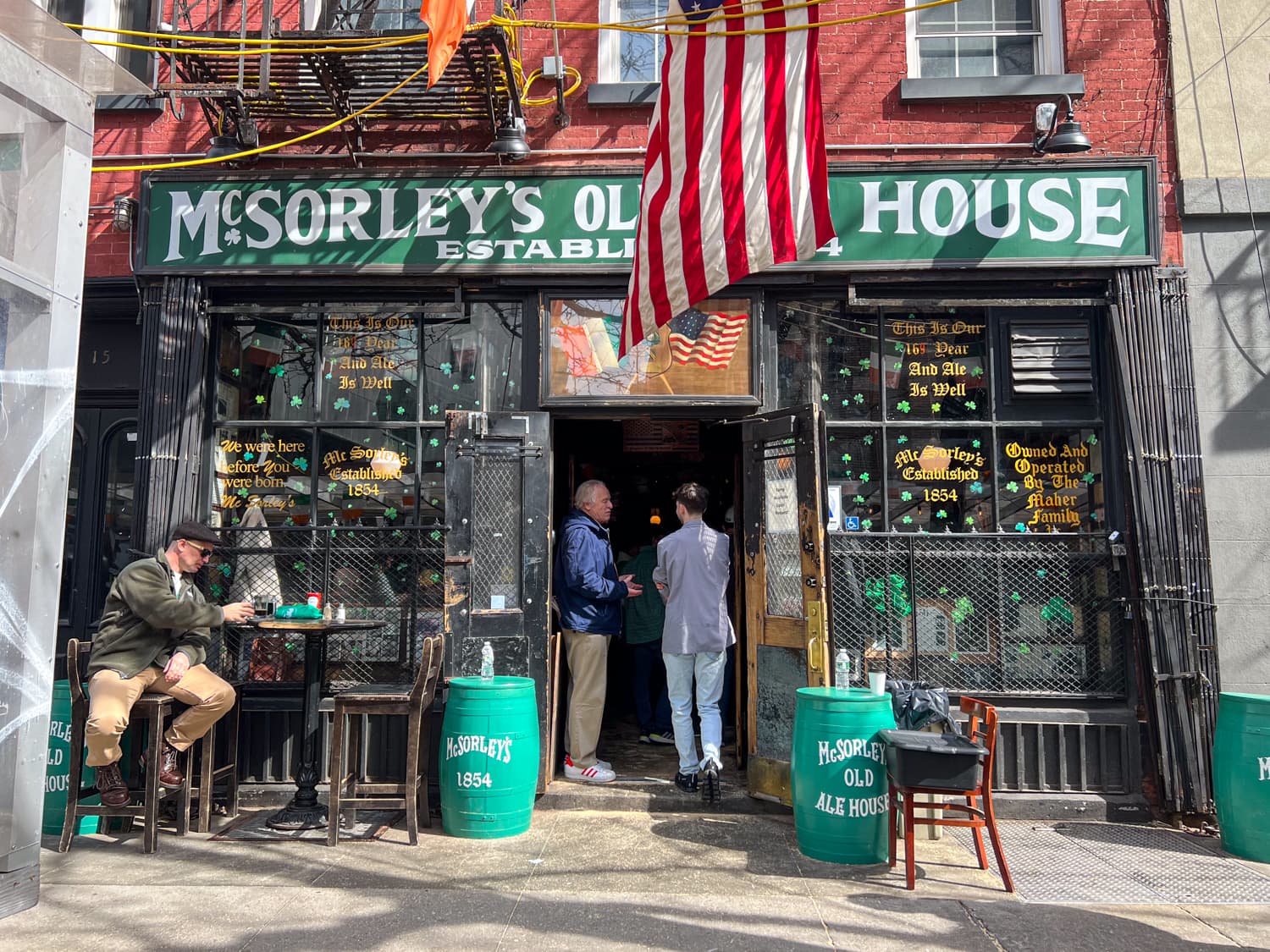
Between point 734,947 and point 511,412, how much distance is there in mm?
3718

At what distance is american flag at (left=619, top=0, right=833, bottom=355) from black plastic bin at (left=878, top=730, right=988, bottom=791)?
2787 millimetres

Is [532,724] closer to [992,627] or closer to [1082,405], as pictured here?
[992,627]

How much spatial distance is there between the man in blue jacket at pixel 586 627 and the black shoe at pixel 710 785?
0.68 metres

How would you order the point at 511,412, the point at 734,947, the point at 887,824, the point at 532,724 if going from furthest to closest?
the point at 511,412 < the point at 532,724 < the point at 887,824 < the point at 734,947

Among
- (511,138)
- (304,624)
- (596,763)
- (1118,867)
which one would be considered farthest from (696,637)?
(511,138)

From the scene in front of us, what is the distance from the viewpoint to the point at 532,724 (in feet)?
18.9

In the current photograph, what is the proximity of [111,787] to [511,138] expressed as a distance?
16.0ft

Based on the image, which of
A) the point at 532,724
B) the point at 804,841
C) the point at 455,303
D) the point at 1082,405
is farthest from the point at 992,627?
the point at 455,303

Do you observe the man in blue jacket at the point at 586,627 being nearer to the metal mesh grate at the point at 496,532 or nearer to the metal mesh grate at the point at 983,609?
the metal mesh grate at the point at 496,532

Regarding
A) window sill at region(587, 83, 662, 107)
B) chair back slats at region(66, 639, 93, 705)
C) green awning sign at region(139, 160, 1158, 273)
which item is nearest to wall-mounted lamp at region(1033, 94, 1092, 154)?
green awning sign at region(139, 160, 1158, 273)

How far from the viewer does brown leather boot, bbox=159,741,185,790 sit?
18.3 ft

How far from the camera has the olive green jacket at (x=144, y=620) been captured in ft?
18.2

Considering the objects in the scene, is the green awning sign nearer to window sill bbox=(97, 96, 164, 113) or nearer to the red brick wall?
the red brick wall

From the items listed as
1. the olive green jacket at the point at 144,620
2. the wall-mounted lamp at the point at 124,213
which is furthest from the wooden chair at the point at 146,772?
the wall-mounted lamp at the point at 124,213
